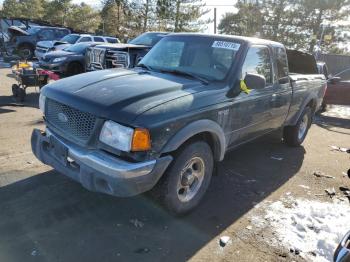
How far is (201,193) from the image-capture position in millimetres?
4090

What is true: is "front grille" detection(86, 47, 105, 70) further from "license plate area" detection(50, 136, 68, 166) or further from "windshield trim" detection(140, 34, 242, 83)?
"license plate area" detection(50, 136, 68, 166)

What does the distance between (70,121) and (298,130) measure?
4.59 meters

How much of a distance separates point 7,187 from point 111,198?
1.23 metres

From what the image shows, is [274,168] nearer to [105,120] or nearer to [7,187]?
[105,120]

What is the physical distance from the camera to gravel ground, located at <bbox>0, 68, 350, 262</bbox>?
325 centimetres

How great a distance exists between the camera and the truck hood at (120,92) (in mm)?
3275

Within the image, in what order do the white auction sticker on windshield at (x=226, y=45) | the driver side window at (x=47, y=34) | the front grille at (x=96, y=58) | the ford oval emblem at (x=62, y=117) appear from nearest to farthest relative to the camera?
the ford oval emblem at (x=62, y=117)
the white auction sticker on windshield at (x=226, y=45)
the front grille at (x=96, y=58)
the driver side window at (x=47, y=34)

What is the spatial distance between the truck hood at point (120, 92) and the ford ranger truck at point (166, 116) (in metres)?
0.01

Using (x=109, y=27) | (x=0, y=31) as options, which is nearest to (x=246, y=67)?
(x=0, y=31)

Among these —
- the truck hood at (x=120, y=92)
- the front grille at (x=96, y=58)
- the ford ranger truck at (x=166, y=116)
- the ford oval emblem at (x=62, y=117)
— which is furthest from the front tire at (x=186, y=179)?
the front grille at (x=96, y=58)

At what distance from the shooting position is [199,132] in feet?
12.1

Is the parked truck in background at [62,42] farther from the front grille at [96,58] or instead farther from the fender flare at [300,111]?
the fender flare at [300,111]

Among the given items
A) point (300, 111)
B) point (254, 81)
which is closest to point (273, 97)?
point (254, 81)

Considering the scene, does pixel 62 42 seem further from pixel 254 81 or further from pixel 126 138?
pixel 126 138
